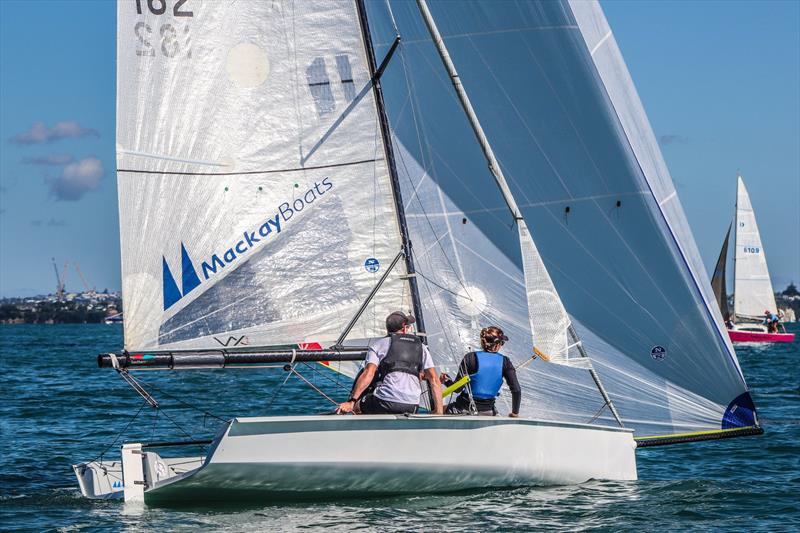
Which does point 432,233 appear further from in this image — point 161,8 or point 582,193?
point 161,8

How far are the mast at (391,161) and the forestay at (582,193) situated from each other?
2.52 ft

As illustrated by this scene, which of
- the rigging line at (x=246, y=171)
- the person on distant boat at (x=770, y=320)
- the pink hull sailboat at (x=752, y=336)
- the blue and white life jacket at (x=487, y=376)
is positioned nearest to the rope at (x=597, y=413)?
the blue and white life jacket at (x=487, y=376)

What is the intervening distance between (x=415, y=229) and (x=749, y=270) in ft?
146

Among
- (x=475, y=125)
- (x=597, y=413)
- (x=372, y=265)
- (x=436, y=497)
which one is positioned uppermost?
(x=475, y=125)

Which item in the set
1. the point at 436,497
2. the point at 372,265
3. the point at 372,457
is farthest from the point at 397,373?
the point at 372,265

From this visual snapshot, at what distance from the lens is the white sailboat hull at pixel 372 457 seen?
8898mm

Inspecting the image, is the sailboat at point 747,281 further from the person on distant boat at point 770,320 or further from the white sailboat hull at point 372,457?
the white sailboat hull at point 372,457

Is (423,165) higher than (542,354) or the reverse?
higher

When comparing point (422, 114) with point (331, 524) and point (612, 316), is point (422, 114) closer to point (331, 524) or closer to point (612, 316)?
point (612, 316)

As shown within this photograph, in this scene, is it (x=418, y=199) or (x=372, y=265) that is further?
(x=418, y=199)

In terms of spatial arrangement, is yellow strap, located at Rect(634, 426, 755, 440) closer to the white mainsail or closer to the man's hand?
the man's hand

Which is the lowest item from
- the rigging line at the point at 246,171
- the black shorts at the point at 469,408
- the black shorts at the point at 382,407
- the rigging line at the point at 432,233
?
the black shorts at the point at 469,408

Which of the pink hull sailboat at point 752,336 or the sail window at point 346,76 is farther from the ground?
the sail window at point 346,76

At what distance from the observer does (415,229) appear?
38.8 feet
